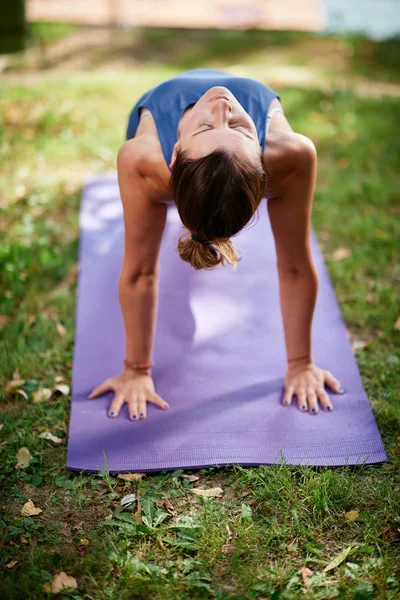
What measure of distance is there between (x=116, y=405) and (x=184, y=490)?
0.48 metres

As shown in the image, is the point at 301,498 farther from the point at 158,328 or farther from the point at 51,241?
the point at 51,241

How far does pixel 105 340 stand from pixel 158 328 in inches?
10.0

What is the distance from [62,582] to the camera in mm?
1860

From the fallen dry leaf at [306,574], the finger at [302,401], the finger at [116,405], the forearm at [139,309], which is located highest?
the forearm at [139,309]

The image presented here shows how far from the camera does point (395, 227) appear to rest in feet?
12.4

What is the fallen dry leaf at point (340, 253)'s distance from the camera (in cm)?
354

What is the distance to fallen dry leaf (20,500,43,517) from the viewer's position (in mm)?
2098

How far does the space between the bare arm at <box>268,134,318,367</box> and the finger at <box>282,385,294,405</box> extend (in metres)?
0.11

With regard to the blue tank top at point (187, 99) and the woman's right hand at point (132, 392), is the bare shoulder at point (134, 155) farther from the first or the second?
the woman's right hand at point (132, 392)

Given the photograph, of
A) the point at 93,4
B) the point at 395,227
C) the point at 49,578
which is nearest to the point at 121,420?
the point at 49,578

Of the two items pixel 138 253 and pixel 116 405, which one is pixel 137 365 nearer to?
pixel 116 405

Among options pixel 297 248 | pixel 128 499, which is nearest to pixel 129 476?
pixel 128 499

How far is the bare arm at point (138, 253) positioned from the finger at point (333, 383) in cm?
75

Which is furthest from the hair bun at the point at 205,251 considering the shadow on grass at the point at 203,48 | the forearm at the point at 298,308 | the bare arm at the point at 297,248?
the shadow on grass at the point at 203,48
